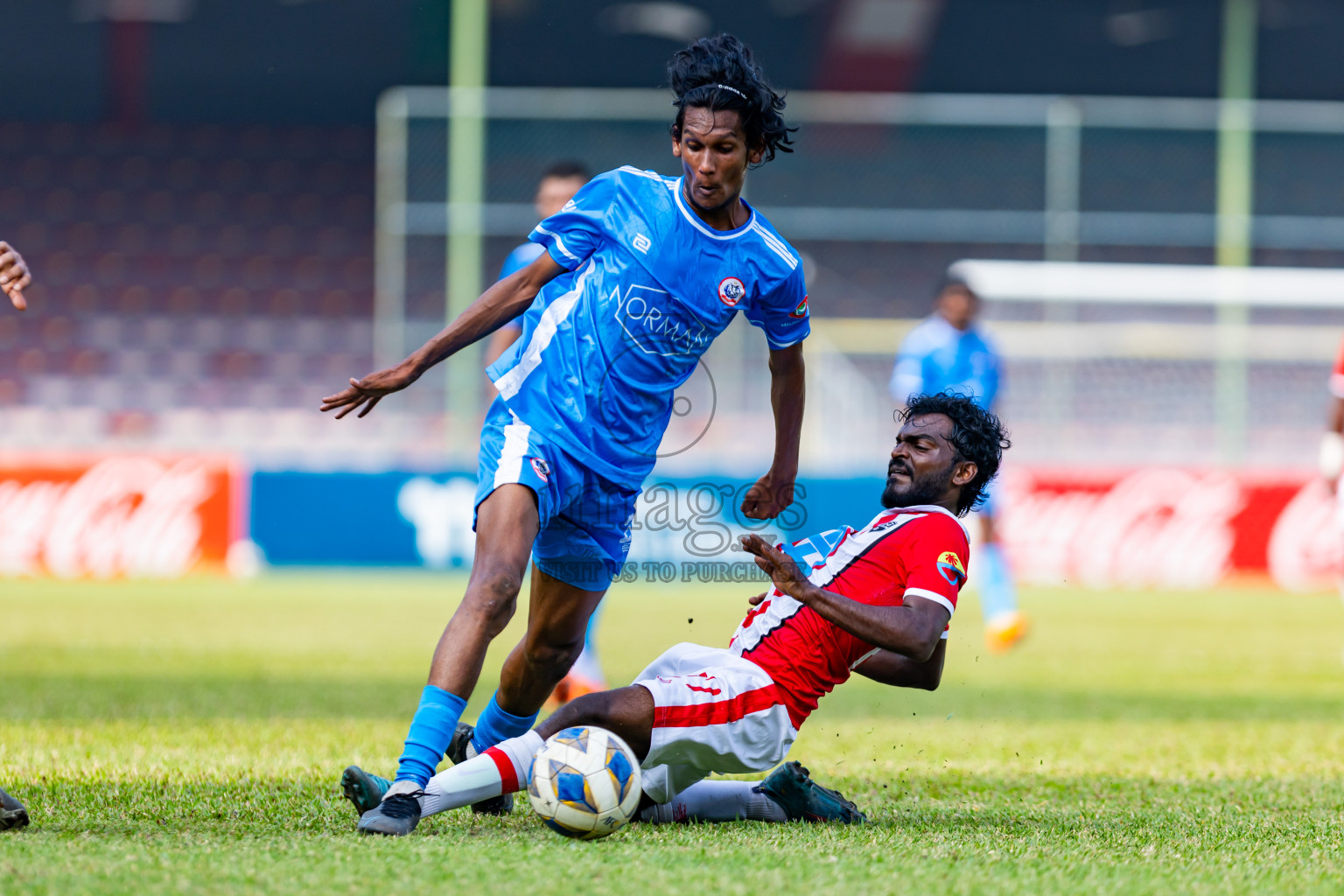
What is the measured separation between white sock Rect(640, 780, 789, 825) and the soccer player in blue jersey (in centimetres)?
53

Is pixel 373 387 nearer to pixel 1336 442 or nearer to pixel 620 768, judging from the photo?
pixel 620 768

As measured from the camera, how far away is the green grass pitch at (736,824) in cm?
303

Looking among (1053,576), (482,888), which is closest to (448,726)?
(482,888)

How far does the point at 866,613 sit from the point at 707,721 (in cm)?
49

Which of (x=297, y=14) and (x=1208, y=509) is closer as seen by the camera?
(x=1208, y=509)

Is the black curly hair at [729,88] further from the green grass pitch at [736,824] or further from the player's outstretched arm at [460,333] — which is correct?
the green grass pitch at [736,824]

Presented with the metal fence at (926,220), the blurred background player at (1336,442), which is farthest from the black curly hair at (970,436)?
the metal fence at (926,220)

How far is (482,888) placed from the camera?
279 centimetres

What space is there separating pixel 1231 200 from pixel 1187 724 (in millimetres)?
14060

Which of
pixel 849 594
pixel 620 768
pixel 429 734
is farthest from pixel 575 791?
pixel 849 594

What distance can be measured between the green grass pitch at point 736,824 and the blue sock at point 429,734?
0.50 ft

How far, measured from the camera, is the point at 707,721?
364 cm

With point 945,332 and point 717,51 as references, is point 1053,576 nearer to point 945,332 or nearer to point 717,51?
point 945,332

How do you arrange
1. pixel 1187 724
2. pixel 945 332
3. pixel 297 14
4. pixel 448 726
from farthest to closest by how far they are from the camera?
pixel 297 14 → pixel 945 332 → pixel 1187 724 → pixel 448 726
